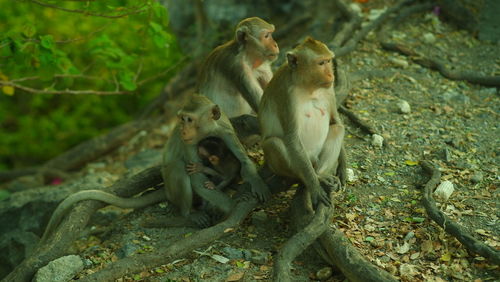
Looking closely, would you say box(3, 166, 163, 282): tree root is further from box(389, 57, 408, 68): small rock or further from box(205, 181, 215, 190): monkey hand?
box(389, 57, 408, 68): small rock

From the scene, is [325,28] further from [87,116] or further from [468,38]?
[87,116]

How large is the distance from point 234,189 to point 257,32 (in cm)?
137

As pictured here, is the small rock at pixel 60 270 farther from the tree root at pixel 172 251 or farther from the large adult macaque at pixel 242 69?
the large adult macaque at pixel 242 69

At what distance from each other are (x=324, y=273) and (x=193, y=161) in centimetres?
137

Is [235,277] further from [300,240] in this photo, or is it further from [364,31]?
[364,31]

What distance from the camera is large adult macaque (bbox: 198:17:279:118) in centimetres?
558

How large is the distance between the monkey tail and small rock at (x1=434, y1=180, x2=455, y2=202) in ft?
7.53

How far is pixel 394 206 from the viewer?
16.6 feet

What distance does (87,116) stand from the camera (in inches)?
452

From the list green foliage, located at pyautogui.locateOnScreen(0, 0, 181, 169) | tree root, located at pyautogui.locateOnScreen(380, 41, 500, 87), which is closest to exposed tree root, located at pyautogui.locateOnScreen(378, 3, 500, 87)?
tree root, located at pyautogui.locateOnScreen(380, 41, 500, 87)

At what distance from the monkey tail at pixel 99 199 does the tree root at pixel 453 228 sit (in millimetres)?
2228

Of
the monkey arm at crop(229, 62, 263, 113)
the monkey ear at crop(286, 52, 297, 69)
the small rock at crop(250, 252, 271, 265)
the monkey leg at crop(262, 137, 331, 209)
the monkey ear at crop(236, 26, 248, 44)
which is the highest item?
the monkey ear at crop(286, 52, 297, 69)

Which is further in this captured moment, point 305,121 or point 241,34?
point 241,34

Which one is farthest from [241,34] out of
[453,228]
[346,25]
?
[346,25]
